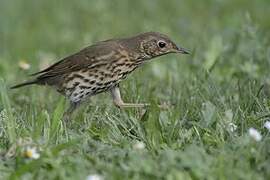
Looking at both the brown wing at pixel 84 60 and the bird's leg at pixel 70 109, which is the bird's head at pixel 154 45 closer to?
the brown wing at pixel 84 60

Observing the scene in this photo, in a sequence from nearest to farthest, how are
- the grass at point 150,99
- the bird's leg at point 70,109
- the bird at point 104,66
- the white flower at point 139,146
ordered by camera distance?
1. the grass at point 150,99
2. the white flower at point 139,146
3. the bird's leg at point 70,109
4. the bird at point 104,66

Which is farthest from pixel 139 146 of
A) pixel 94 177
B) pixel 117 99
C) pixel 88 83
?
pixel 88 83

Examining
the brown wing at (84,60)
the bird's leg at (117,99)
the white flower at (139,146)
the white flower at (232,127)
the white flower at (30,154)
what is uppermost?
the brown wing at (84,60)

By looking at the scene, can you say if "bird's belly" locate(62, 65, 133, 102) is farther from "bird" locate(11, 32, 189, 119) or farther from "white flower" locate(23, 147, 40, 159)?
"white flower" locate(23, 147, 40, 159)

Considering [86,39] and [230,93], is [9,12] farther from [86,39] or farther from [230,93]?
[230,93]

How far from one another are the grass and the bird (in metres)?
0.15

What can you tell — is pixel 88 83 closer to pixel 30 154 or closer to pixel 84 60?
pixel 84 60

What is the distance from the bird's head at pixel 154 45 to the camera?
23.6 feet

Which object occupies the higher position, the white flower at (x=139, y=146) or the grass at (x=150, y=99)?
the white flower at (x=139, y=146)

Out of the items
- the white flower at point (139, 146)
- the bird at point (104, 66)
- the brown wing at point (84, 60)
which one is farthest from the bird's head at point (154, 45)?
the white flower at point (139, 146)

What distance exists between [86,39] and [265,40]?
216 centimetres

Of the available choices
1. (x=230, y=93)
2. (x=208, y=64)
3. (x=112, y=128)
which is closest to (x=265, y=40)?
(x=208, y=64)

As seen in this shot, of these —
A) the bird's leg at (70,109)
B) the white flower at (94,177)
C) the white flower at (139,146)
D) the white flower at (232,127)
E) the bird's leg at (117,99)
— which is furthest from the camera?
the bird's leg at (70,109)

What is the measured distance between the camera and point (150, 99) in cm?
703
